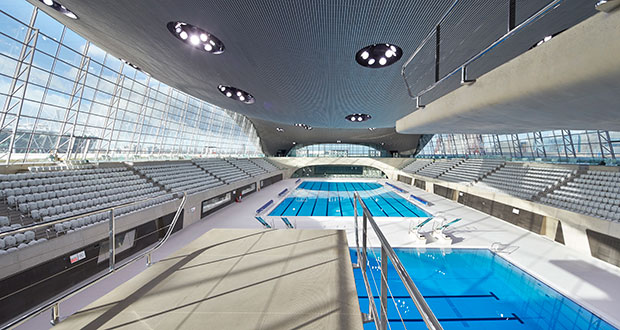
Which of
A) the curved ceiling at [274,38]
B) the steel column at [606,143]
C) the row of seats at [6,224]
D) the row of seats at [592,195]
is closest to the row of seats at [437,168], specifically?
the steel column at [606,143]

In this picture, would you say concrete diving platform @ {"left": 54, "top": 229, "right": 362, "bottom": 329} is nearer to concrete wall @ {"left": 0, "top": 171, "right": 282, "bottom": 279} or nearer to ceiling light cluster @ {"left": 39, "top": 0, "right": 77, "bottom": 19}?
concrete wall @ {"left": 0, "top": 171, "right": 282, "bottom": 279}

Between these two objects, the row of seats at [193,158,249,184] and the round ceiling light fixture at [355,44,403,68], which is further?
the row of seats at [193,158,249,184]

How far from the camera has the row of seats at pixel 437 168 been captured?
808 inches

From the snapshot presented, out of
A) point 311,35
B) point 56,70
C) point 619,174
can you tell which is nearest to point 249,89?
point 311,35

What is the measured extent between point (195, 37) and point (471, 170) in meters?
20.5

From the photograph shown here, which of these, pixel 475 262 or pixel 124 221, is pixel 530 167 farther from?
pixel 124 221

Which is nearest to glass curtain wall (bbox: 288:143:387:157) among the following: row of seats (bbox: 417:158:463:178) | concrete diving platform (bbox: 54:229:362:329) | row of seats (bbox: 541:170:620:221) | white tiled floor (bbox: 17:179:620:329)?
row of seats (bbox: 417:158:463:178)

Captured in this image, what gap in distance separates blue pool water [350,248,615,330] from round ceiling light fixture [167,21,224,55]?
6.20m

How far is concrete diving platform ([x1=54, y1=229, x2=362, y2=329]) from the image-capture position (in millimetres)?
1868

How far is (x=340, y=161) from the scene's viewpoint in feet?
101

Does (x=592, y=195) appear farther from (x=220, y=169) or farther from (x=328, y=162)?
(x=328, y=162)

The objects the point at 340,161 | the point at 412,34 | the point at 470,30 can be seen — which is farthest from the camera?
the point at 340,161

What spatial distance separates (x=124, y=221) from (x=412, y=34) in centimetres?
959

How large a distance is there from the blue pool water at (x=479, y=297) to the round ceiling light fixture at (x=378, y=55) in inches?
185
